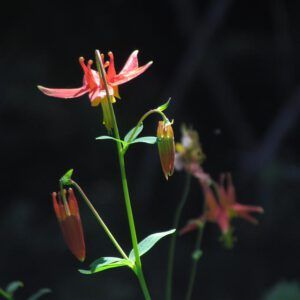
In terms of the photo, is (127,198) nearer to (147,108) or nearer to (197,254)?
(197,254)

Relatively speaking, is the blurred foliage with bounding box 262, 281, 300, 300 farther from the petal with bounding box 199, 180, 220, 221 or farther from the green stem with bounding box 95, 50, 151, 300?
the green stem with bounding box 95, 50, 151, 300

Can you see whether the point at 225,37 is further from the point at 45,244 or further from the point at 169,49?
the point at 45,244

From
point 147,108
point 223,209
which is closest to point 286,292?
point 223,209

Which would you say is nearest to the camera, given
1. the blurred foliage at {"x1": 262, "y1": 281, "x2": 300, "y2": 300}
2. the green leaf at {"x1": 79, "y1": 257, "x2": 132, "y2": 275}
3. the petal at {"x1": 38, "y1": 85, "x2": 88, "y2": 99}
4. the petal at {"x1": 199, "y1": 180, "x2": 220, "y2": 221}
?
the green leaf at {"x1": 79, "y1": 257, "x2": 132, "y2": 275}

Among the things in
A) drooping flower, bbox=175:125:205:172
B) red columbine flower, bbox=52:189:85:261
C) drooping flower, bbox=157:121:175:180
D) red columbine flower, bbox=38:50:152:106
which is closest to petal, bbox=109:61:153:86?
red columbine flower, bbox=38:50:152:106

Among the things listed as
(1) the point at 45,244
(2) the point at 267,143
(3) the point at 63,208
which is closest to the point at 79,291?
(1) the point at 45,244

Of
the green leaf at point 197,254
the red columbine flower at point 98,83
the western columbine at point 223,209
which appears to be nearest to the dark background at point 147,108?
the western columbine at point 223,209

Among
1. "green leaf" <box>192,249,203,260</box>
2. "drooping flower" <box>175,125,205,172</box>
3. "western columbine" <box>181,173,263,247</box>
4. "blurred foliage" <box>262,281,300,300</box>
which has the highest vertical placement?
"drooping flower" <box>175,125,205,172</box>

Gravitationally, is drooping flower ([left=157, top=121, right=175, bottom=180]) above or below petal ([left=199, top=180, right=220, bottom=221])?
above

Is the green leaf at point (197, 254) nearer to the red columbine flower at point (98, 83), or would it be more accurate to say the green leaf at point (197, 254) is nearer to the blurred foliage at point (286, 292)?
the red columbine flower at point (98, 83)
